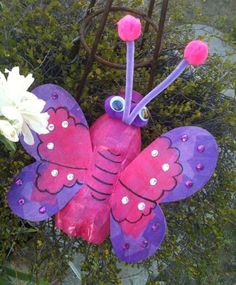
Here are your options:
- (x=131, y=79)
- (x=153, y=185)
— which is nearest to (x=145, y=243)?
(x=153, y=185)

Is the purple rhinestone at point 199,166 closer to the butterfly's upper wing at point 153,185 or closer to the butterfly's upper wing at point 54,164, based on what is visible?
the butterfly's upper wing at point 153,185

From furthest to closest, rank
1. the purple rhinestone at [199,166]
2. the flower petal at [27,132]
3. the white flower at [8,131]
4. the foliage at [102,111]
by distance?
the foliage at [102,111]
the purple rhinestone at [199,166]
the flower petal at [27,132]
the white flower at [8,131]

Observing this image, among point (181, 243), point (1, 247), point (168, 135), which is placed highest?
point (168, 135)

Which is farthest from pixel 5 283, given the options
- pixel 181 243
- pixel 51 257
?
pixel 181 243

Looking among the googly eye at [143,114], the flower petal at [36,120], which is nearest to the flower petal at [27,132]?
the flower petal at [36,120]

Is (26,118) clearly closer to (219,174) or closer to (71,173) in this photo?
(71,173)

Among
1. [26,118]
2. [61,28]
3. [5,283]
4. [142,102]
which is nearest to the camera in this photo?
[26,118]
